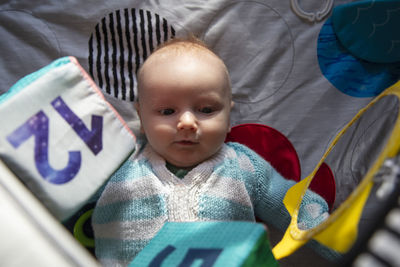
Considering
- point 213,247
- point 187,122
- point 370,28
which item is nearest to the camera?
point 213,247

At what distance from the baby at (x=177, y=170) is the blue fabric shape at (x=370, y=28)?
324 mm

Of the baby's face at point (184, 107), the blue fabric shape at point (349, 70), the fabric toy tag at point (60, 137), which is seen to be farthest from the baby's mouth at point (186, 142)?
the blue fabric shape at point (349, 70)

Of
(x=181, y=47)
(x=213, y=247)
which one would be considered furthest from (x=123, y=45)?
(x=213, y=247)

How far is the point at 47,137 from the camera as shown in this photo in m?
0.43

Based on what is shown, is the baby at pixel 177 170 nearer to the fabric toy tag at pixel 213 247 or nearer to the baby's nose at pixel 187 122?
the baby's nose at pixel 187 122

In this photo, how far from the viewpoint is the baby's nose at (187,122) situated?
58 centimetres

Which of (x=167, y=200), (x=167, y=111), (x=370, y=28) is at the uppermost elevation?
(x=370, y=28)

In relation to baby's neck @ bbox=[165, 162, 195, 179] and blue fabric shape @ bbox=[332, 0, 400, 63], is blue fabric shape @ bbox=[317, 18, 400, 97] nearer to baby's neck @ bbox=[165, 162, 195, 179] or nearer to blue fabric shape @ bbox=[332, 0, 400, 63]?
blue fabric shape @ bbox=[332, 0, 400, 63]

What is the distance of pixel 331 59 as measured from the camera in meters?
0.79

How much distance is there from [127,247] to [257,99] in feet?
1.46

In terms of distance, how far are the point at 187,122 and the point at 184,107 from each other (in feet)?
0.15

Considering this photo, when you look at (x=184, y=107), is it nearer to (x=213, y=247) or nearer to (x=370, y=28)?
(x=213, y=247)

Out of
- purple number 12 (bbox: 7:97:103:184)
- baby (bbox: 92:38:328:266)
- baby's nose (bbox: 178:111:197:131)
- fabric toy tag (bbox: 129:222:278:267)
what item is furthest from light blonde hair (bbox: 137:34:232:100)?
fabric toy tag (bbox: 129:222:278:267)

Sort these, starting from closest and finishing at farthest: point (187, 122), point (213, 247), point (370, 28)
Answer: point (213, 247)
point (187, 122)
point (370, 28)
